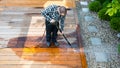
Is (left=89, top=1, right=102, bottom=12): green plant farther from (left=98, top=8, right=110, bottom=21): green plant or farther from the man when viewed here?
the man

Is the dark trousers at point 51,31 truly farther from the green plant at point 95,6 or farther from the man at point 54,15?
the green plant at point 95,6

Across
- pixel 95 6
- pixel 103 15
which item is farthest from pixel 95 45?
pixel 95 6

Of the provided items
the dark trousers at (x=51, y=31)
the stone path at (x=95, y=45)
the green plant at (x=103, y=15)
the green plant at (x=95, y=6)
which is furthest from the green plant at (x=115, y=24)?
the dark trousers at (x=51, y=31)

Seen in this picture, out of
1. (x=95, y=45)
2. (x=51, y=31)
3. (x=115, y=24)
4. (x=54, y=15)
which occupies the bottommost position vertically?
(x=95, y=45)

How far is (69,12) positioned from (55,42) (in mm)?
1746

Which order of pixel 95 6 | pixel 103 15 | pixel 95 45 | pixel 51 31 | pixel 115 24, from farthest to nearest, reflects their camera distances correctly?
pixel 95 6, pixel 103 15, pixel 115 24, pixel 95 45, pixel 51 31

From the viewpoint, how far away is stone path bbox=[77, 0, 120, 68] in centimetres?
450

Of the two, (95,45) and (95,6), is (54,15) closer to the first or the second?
(95,45)

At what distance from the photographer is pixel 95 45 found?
5.07 metres

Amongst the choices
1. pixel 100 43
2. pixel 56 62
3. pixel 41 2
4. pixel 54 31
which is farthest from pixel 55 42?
pixel 41 2

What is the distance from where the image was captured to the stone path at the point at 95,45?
450cm

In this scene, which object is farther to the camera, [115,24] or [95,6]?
[95,6]

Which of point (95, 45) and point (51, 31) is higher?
point (51, 31)

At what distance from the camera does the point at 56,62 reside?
14.7 feet
